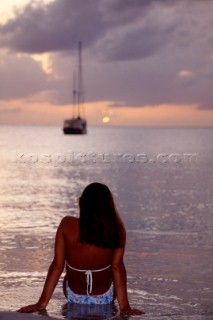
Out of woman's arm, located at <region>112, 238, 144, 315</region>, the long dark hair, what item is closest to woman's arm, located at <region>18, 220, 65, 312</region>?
the long dark hair

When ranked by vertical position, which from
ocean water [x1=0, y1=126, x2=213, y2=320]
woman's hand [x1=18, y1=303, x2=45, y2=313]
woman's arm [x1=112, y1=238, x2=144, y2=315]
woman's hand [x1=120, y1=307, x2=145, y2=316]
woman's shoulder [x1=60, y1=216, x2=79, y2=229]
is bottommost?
ocean water [x1=0, y1=126, x2=213, y2=320]

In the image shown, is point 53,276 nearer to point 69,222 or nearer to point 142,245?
point 69,222

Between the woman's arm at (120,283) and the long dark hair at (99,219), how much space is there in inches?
3.9

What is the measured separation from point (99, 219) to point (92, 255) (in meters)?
0.47

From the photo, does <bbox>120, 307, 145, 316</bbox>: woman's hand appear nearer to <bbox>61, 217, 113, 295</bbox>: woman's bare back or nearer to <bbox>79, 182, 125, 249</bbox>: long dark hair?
<bbox>61, 217, 113, 295</bbox>: woman's bare back

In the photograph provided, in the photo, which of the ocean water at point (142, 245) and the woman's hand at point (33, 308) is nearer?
the woman's hand at point (33, 308)

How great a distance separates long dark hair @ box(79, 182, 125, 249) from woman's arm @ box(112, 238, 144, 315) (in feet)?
0.32

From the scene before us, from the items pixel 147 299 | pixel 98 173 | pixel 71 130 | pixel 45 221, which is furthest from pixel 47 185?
→ pixel 71 130

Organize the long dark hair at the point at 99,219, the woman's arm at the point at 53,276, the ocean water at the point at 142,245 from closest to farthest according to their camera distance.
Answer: the long dark hair at the point at 99,219 < the woman's arm at the point at 53,276 < the ocean water at the point at 142,245

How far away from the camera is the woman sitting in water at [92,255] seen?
512 cm

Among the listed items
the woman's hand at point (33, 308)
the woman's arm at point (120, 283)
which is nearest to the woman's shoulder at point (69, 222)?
the woman's arm at point (120, 283)

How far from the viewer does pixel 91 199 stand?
5094mm

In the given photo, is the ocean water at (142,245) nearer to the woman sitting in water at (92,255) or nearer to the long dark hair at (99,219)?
the woman sitting in water at (92,255)

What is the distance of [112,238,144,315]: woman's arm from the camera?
5.30 meters
